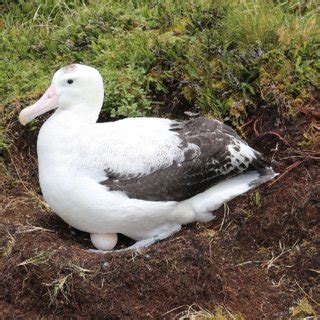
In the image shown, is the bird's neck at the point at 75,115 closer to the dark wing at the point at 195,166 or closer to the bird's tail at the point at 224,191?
the dark wing at the point at 195,166

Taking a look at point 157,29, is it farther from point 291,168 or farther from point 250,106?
point 291,168

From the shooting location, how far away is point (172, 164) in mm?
6129

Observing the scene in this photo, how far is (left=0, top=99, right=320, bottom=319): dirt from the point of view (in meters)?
5.59

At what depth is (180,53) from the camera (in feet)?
24.6

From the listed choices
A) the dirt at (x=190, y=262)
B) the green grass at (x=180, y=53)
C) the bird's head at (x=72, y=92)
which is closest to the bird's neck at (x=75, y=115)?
the bird's head at (x=72, y=92)

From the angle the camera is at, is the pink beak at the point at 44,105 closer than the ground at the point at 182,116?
No

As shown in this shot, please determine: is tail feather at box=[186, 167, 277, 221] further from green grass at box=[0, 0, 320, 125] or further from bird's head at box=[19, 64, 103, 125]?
bird's head at box=[19, 64, 103, 125]

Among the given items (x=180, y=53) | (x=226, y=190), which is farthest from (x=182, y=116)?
(x=226, y=190)

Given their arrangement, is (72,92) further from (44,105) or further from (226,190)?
(226,190)

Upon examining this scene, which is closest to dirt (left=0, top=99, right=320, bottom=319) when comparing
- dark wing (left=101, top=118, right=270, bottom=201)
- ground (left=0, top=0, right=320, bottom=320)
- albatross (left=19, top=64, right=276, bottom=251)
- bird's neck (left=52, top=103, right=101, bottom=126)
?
ground (left=0, top=0, right=320, bottom=320)

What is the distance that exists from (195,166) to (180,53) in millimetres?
1606

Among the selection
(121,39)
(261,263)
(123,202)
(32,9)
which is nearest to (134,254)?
(123,202)

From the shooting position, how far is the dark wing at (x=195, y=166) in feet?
19.8

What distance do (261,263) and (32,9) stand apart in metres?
3.94
